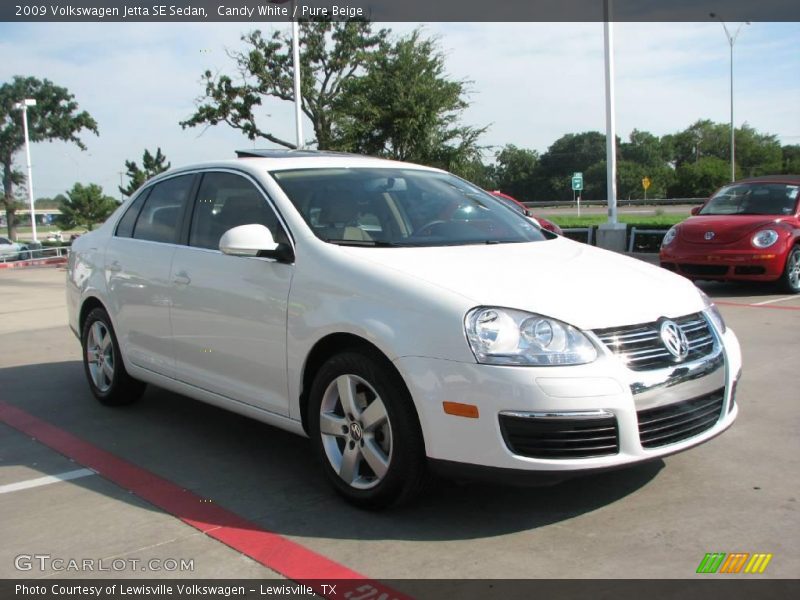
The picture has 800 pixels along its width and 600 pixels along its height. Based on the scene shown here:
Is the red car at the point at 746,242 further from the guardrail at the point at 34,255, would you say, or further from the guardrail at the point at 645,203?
the guardrail at the point at 645,203

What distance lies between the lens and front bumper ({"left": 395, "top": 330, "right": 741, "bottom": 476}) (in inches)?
125

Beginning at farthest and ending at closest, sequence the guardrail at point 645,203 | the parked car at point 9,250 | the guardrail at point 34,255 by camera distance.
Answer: the guardrail at point 645,203 < the parked car at point 9,250 < the guardrail at point 34,255

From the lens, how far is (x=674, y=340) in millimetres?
3467

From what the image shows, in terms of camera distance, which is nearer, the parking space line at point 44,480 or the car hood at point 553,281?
the car hood at point 553,281

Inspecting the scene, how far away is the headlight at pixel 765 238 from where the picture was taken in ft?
33.7

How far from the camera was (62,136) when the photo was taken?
69750mm

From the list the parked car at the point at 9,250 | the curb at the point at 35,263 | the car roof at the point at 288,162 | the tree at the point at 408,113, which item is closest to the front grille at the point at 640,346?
the car roof at the point at 288,162

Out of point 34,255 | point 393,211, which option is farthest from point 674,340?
point 34,255

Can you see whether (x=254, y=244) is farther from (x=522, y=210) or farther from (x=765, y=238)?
Answer: (x=765, y=238)

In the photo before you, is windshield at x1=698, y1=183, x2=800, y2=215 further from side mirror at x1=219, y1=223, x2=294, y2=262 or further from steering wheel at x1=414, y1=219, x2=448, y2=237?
side mirror at x1=219, y1=223, x2=294, y2=262

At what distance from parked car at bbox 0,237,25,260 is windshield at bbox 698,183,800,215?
29.8 metres

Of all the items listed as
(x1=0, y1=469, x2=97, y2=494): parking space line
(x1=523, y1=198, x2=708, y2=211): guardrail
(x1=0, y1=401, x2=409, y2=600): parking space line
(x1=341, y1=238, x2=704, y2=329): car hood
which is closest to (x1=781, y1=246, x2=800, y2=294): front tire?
(x1=341, y1=238, x2=704, y2=329): car hood

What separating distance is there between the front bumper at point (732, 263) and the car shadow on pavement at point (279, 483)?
22.6ft
